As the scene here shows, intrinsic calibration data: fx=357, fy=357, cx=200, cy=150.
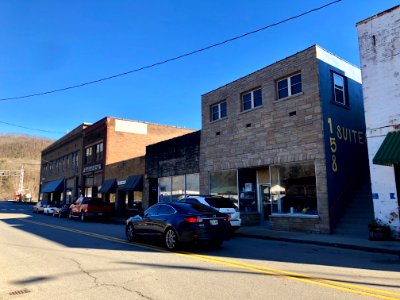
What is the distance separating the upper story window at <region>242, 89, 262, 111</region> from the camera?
1872 centimetres

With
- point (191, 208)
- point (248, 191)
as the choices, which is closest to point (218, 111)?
point (248, 191)

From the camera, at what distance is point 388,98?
13219 mm

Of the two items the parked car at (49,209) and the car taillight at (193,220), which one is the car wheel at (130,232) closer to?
the car taillight at (193,220)

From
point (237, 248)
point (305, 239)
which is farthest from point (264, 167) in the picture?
point (237, 248)

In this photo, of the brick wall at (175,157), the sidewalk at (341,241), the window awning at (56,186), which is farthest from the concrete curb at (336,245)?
the window awning at (56,186)

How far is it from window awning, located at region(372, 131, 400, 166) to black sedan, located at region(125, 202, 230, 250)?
5681mm

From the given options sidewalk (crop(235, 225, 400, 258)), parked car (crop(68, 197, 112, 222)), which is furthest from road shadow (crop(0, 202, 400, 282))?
parked car (crop(68, 197, 112, 222))

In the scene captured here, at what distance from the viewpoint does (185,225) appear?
10359 millimetres

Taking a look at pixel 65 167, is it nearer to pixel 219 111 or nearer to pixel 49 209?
pixel 49 209

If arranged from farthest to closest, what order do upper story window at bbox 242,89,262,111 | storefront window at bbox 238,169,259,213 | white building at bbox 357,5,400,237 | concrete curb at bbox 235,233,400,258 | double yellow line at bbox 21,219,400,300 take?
storefront window at bbox 238,169,259,213 → upper story window at bbox 242,89,262,111 → white building at bbox 357,5,400,237 → concrete curb at bbox 235,233,400,258 → double yellow line at bbox 21,219,400,300

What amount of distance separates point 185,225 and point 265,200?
9170 mm

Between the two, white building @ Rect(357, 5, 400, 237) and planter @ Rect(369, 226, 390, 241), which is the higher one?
white building @ Rect(357, 5, 400, 237)

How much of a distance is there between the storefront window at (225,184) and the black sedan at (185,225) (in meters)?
8.08

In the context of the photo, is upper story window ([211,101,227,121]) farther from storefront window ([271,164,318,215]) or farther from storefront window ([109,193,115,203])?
storefront window ([109,193,115,203])
